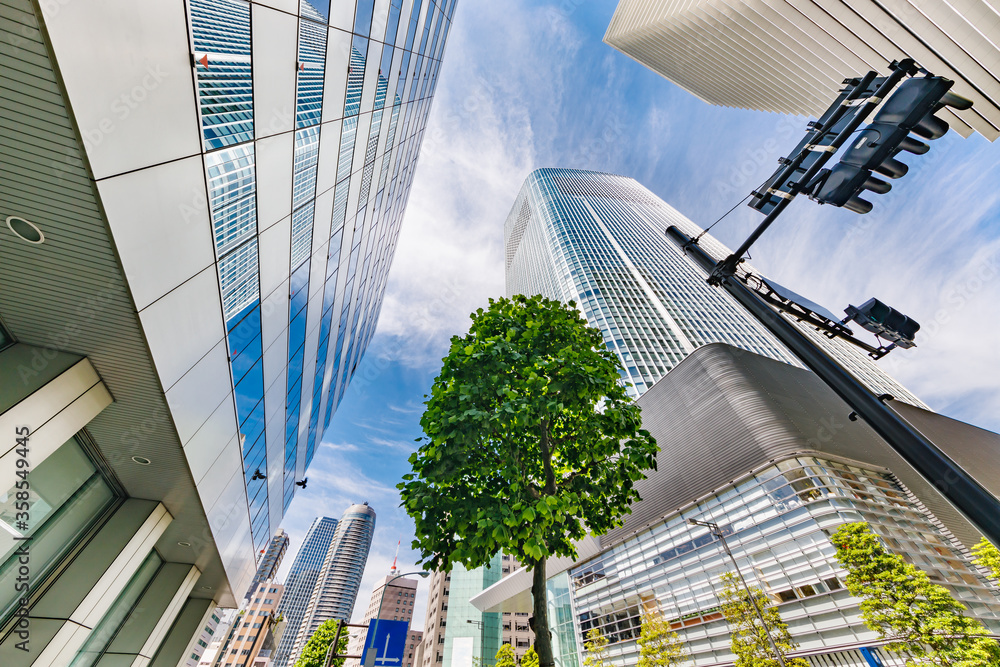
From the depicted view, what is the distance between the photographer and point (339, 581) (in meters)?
183

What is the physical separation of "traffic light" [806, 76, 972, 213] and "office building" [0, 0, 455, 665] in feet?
24.2

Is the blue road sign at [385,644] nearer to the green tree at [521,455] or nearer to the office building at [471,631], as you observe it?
the green tree at [521,455]

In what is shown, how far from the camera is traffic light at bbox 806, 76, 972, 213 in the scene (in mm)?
3539

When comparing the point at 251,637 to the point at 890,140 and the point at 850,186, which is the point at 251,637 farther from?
the point at 890,140

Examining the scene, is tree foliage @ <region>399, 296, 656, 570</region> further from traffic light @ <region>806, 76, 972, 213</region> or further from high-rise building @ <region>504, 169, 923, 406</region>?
high-rise building @ <region>504, 169, 923, 406</region>

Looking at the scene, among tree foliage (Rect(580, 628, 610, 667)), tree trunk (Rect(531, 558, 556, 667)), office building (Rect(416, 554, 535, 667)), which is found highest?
office building (Rect(416, 554, 535, 667))

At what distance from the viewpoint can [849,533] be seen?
15.3m

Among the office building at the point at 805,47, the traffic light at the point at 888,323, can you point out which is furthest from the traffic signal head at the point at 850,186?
the office building at the point at 805,47

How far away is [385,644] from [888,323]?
64.1 ft

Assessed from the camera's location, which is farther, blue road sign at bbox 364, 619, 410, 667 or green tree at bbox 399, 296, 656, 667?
blue road sign at bbox 364, 619, 410, 667

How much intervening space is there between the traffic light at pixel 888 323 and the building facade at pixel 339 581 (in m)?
226

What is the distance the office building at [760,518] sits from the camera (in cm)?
1628

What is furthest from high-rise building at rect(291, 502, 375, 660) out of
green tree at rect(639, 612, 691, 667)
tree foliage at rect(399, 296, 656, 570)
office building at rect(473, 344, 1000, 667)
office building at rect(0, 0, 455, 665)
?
tree foliage at rect(399, 296, 656, 570)

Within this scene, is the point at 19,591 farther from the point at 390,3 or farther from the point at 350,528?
the point at 350,528
